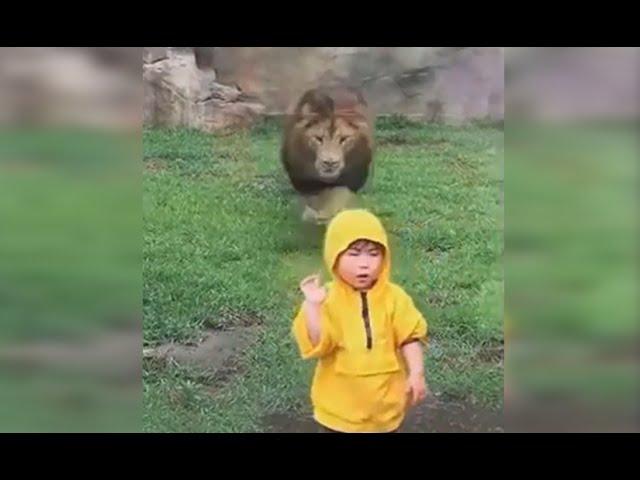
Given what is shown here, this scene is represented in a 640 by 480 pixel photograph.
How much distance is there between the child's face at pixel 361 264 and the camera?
3.62m

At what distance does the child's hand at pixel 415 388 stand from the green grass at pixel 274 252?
57mm

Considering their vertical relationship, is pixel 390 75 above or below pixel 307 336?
above

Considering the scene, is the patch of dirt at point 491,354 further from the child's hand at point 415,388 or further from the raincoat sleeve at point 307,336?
the raincoat sleeve at point 307,336

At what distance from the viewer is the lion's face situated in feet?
12.3

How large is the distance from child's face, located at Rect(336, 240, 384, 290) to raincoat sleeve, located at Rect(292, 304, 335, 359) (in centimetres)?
12

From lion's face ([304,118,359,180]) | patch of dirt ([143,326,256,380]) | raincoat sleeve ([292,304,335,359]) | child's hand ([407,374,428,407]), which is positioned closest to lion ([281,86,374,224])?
lion's face ([304,118,359,180])

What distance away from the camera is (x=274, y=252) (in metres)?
3.78

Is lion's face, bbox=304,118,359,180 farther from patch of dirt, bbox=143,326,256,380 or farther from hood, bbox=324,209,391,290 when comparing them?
patch of dirt, bbox=143,326,256,380

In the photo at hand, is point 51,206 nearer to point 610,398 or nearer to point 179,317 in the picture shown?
point 179,317

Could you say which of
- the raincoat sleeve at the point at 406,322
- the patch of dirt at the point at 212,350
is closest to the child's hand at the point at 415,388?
the raincoat sleeve at the point at 406,322

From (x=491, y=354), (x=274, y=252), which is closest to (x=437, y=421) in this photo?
(x=491, y=354)

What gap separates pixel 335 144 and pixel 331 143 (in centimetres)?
1

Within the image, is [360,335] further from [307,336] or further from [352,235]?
[352,235]
